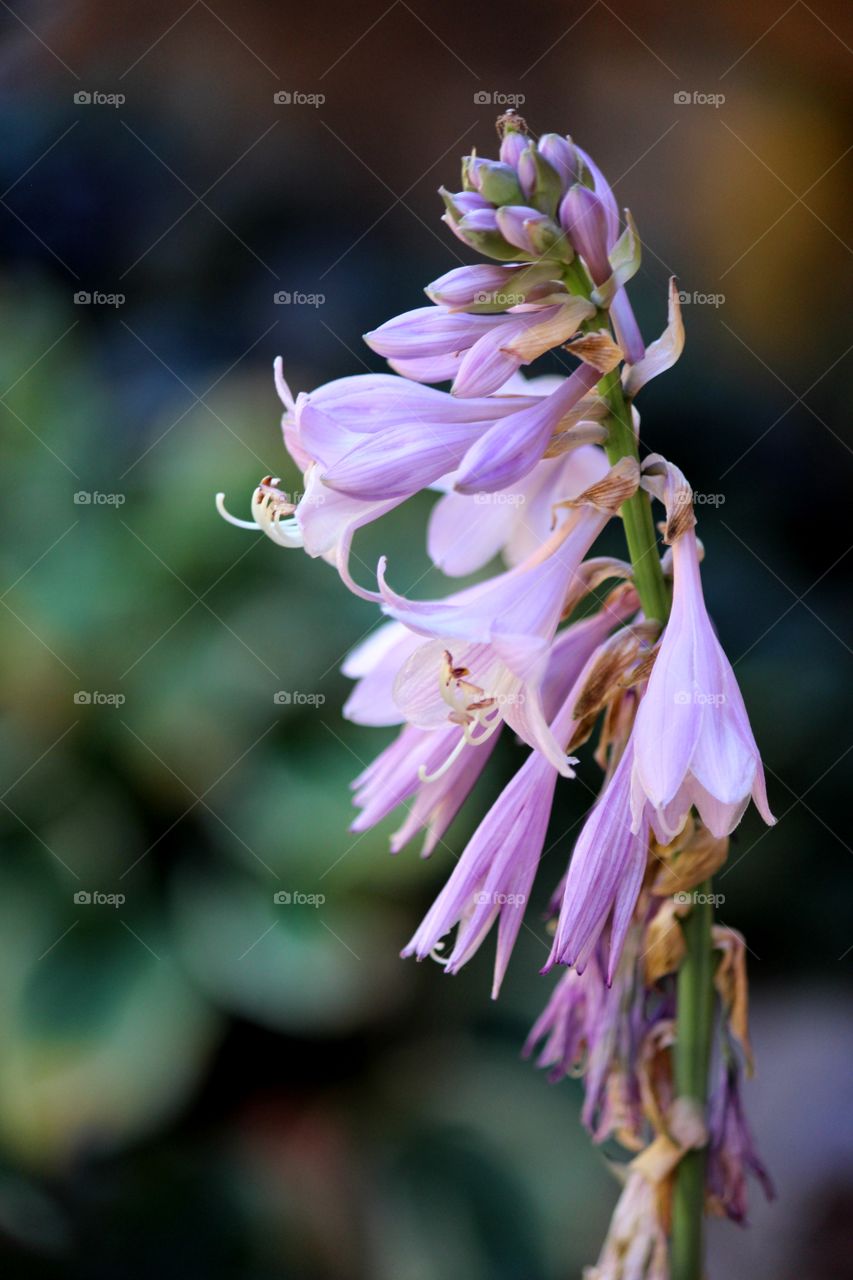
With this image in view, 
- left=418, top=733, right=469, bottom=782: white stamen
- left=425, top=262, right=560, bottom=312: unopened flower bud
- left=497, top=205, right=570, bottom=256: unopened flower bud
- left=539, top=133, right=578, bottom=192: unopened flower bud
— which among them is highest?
left=539, top=133, right=578, bottom=192: unopened flower bud

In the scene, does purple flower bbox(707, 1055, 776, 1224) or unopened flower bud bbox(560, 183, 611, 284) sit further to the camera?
purple flower bbox(707, 1055, 776, 1224)

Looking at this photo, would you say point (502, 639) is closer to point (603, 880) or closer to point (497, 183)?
point (603, 880)

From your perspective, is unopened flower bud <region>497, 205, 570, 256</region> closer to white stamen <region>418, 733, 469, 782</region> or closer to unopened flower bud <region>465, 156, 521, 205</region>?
unopened flower bud <region>465, 156, 521, 205</region>

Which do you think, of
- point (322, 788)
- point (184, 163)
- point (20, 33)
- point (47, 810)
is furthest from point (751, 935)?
point (20, 33)

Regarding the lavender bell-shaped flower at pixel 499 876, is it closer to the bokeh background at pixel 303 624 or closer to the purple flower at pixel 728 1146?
the purple flower at pixel 728 1146

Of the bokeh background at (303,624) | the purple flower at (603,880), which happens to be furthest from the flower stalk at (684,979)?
the bokeh background at (303,624)

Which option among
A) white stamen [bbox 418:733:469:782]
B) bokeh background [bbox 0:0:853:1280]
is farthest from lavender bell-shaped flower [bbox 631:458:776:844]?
bokeh background [bbox 0:0:853:1280]
